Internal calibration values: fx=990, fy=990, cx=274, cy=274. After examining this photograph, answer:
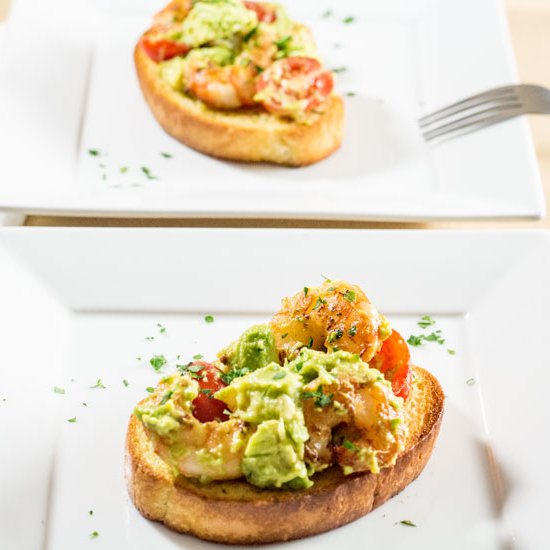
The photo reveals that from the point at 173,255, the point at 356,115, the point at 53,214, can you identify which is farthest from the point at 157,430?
the point at 356,115

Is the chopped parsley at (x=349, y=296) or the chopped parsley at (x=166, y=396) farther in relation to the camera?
the chopped parsley at (x=349, y=296)

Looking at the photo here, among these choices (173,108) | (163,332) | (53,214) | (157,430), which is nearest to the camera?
(157,430)

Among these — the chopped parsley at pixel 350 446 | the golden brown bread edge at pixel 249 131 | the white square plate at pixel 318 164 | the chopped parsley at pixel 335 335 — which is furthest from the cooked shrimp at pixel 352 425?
the golden brown bread edge at pixel 249 131

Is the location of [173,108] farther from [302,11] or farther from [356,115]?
[302,11]

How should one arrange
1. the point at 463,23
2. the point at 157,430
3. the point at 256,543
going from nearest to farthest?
the point at 157,430 < the point at 256,543 < the point at 463,23

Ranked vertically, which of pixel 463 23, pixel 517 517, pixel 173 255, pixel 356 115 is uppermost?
pixel 463 23

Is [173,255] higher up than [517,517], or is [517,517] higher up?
[173,255]

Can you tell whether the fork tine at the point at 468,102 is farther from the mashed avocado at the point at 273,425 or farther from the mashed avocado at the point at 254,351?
the mashed avocado at the point at 273,425

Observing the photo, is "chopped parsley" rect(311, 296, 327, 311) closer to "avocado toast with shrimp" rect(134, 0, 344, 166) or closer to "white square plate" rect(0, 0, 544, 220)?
"white square plate" rect(0, 0, 544, 220)

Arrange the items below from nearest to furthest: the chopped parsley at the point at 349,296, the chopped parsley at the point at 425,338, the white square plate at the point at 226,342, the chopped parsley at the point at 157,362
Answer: the white square plate at the point at 226,342
the chopped parsley at the point at 349,296
the chopped parsley at the point at 157,362
the chopped parsley at the point at 425,338
